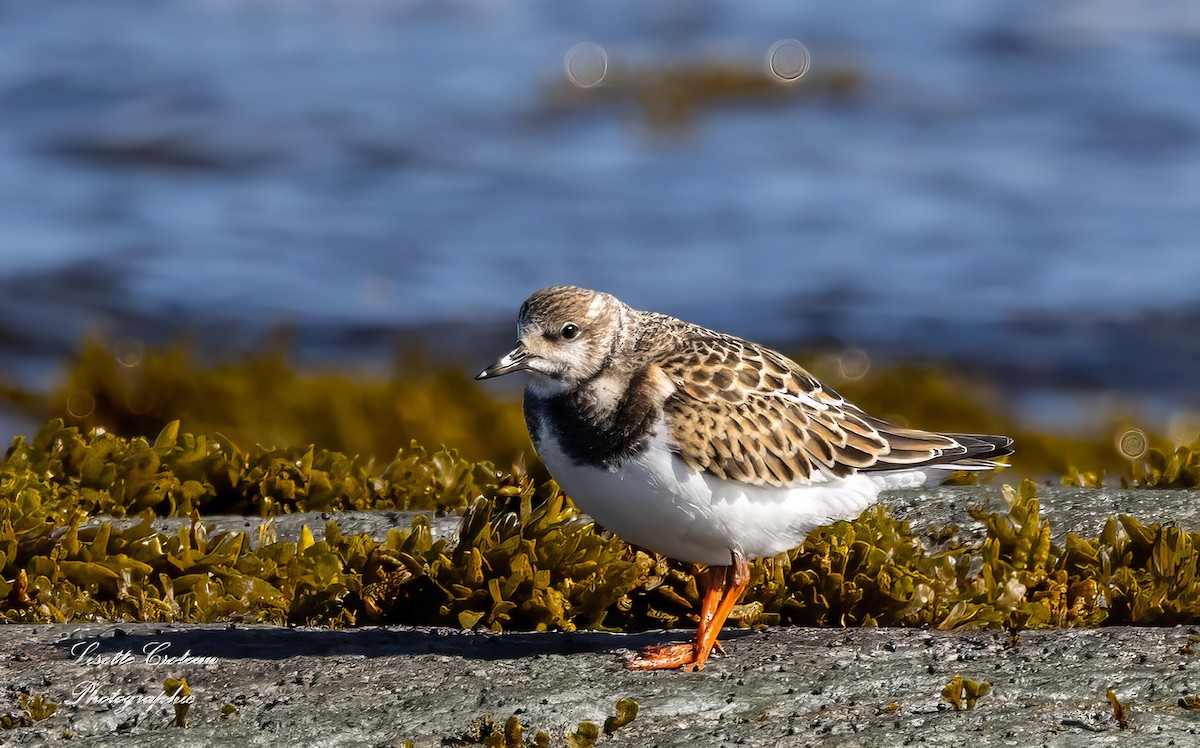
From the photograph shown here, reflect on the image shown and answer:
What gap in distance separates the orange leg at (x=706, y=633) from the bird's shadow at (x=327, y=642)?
226 millimetres

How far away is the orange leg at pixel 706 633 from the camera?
5293 millimetres

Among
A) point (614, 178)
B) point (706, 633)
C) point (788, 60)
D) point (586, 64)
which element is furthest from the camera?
point (788, 60)

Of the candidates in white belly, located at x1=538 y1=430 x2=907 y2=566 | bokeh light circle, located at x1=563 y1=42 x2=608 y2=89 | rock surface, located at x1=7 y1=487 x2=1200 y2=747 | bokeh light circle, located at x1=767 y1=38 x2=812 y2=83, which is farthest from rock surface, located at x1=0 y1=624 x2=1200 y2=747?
bokeh light circle, located at x1=767 y1=38 x2=812 y2=83

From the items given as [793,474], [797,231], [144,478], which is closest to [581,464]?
[793,474]

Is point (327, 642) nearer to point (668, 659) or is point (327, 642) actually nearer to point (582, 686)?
point (582, 686)

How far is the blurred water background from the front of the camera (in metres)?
15.2

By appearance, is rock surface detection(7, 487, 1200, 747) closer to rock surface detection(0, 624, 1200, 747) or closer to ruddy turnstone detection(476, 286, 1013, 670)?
rock surface detection(0, 624, 1200, 747)

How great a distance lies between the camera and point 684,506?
16.7ft

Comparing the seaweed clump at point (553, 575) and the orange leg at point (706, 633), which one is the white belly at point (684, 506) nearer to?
the orange leg at point (706, 633)

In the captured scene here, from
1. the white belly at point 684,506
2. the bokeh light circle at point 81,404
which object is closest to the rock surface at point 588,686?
the white belly at point 684,506

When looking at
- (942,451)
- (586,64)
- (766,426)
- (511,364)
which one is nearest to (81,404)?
(511,364)

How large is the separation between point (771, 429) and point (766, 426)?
0.08 ft

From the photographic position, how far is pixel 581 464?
509 centimetres

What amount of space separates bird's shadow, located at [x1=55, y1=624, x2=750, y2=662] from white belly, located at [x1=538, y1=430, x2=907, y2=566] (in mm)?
582
